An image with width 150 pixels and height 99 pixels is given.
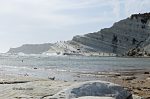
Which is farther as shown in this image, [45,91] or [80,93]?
[45,91]

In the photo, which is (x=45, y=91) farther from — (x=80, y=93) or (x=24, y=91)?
(x=80, y=93)

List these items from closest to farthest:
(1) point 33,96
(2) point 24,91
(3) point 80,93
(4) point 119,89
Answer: (3) point 80,93
(4) point 119,89
(1) point 33,96
(2) point 24,91

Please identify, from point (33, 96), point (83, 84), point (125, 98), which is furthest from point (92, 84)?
point (33, 96)

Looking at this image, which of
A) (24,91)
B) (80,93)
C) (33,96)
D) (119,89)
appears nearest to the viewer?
(80,93)

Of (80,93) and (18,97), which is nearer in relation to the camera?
(80,93)

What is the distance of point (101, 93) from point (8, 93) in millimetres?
6600

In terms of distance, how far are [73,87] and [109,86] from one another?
5.18 ft

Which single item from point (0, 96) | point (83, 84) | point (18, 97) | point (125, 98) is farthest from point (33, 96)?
point (125, 98)

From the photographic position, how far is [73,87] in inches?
656

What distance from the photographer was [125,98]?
1728cm

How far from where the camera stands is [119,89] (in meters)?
17.2

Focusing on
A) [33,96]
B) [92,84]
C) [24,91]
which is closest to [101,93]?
[92,84]

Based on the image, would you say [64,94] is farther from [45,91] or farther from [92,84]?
[45,91]

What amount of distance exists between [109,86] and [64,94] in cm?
204
